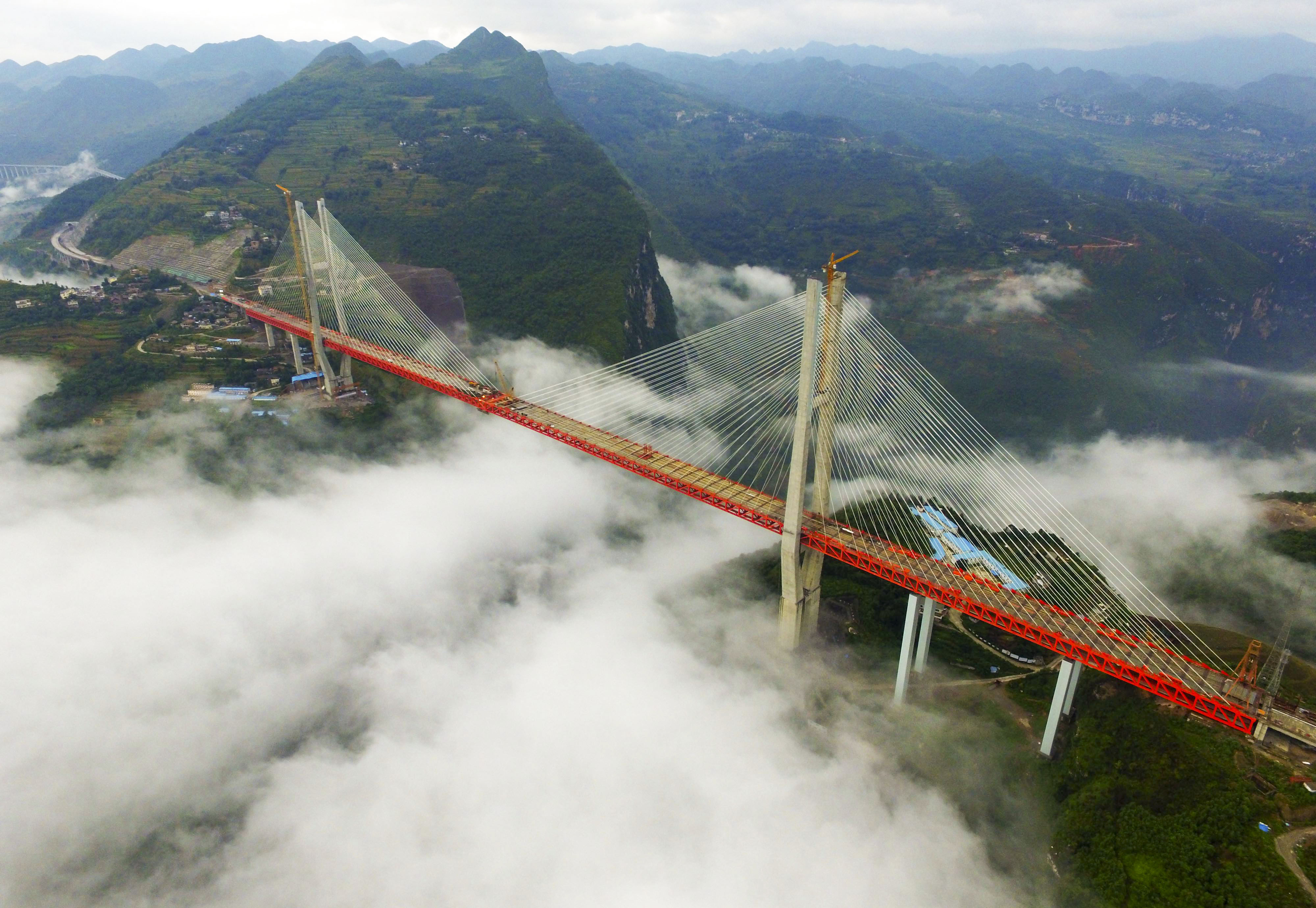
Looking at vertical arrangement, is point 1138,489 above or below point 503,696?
below

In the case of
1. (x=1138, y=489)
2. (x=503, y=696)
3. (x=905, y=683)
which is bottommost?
(x=1138, y=489)

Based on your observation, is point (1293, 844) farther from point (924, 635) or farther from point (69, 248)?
point (69, 248)

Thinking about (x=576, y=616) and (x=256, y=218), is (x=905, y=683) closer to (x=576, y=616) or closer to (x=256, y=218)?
(x=576, y=616)

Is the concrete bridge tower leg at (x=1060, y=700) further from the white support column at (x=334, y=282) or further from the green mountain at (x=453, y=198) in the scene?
the green mountain at (x=453, y=198)

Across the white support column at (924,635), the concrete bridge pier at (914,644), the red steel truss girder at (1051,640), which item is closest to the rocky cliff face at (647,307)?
the white support column at (924,635)

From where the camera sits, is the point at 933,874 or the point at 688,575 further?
the point at 688,575

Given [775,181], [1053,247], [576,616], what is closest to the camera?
[576,616]

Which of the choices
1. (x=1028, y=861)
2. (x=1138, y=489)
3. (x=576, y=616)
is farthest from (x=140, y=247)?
(x=1138, y=489)
